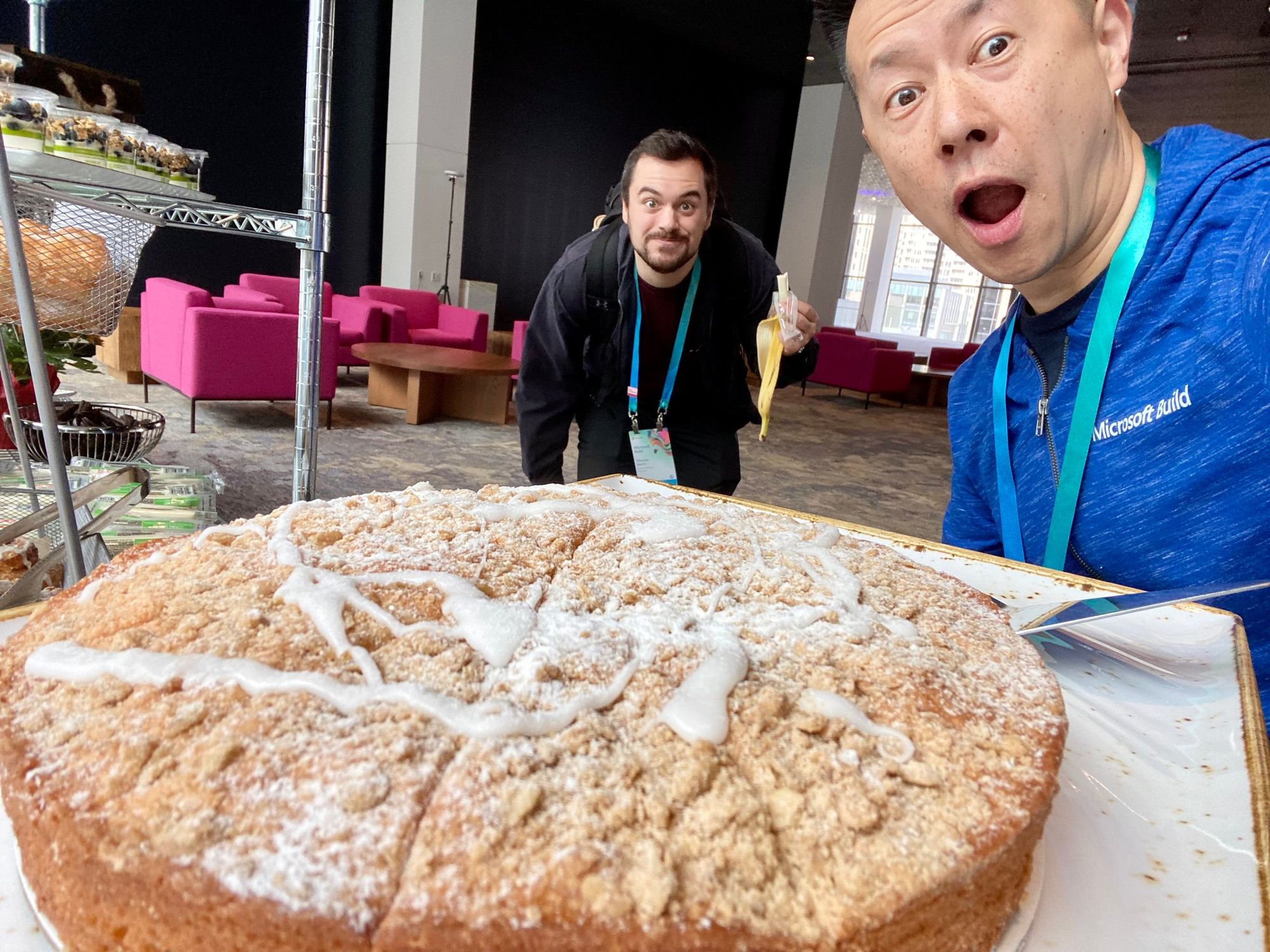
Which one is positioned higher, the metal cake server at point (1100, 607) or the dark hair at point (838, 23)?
the dark hair at point (838, 23)

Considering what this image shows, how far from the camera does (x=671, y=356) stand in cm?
237

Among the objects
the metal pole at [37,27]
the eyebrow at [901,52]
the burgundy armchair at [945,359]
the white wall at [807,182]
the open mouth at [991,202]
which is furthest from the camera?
the white wall at [807,182]

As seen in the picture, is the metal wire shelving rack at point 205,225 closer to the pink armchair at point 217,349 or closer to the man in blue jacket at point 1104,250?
the man in blue jacket at point 1104,250

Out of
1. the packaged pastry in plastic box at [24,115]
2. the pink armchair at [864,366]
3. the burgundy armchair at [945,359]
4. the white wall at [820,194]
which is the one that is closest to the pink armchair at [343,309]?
the pink armchair at [864,366]

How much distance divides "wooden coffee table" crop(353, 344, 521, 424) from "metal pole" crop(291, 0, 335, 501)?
457 cm

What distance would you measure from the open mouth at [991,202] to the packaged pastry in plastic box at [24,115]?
1.26 m

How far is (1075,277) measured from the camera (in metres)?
1.16

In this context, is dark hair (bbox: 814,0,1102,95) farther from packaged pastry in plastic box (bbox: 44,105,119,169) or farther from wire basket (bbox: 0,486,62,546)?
wire basket (bbox: 0,486,62,546)

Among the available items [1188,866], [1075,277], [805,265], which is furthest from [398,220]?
[1188,866]

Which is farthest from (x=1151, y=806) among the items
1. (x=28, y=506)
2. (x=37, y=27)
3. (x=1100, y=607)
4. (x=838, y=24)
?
(x=37, y=27)

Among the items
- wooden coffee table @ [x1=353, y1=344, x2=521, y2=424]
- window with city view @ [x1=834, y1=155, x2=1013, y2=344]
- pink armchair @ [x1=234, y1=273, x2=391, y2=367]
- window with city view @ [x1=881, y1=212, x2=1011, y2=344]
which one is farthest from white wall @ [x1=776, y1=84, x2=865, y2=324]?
wooden coffee table @ [x1=353, y1=344, x2=521, y2=424]

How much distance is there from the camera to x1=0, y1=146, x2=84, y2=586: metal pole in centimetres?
77

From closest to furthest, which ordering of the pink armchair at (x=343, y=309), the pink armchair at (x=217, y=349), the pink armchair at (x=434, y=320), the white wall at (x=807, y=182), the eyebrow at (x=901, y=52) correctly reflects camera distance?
the eyebrow at (x=901, y=52), the pink armchair at (x=217, y=349), the pink armchair at (x=343, y=309), the pink armchair at (x=434, y=320), the white wall at (x=807, y=182)

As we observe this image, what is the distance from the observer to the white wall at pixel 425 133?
8789mm
